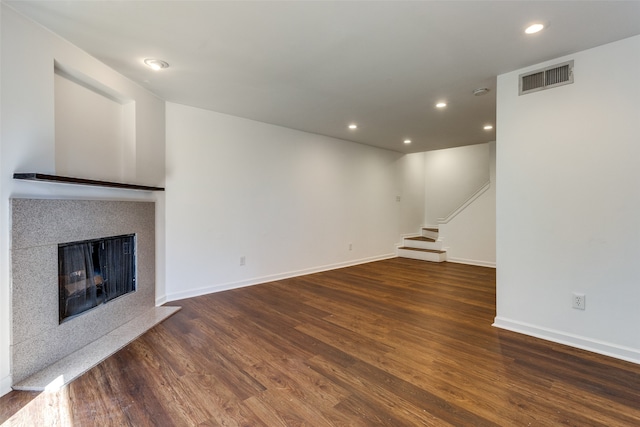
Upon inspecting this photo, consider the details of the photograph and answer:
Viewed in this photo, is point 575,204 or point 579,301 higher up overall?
point 575,204

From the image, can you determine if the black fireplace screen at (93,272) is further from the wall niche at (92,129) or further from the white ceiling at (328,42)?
the white ceiling at (328,42)

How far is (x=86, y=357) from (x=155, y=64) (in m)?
2.52

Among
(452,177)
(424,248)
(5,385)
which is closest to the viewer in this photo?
(5,385)

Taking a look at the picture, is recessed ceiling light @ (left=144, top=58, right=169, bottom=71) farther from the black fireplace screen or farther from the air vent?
the air vent

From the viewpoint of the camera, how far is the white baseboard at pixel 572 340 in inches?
87.8

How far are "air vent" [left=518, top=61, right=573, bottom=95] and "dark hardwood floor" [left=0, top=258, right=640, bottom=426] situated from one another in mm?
2266

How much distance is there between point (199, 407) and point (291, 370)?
2.09 ft

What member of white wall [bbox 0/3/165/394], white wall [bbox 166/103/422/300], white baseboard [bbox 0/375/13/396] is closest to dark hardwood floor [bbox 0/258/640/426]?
white baseboard [bbox 0/375/13/396]

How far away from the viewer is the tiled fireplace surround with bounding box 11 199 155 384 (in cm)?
193

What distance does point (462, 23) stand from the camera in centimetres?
202

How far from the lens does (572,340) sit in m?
2.47

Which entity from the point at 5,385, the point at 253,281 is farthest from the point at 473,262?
the point at 5,385

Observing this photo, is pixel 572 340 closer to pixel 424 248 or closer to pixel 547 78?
pixel 547 78

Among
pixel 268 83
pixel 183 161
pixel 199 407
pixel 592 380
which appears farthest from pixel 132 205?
pixel 592 380
